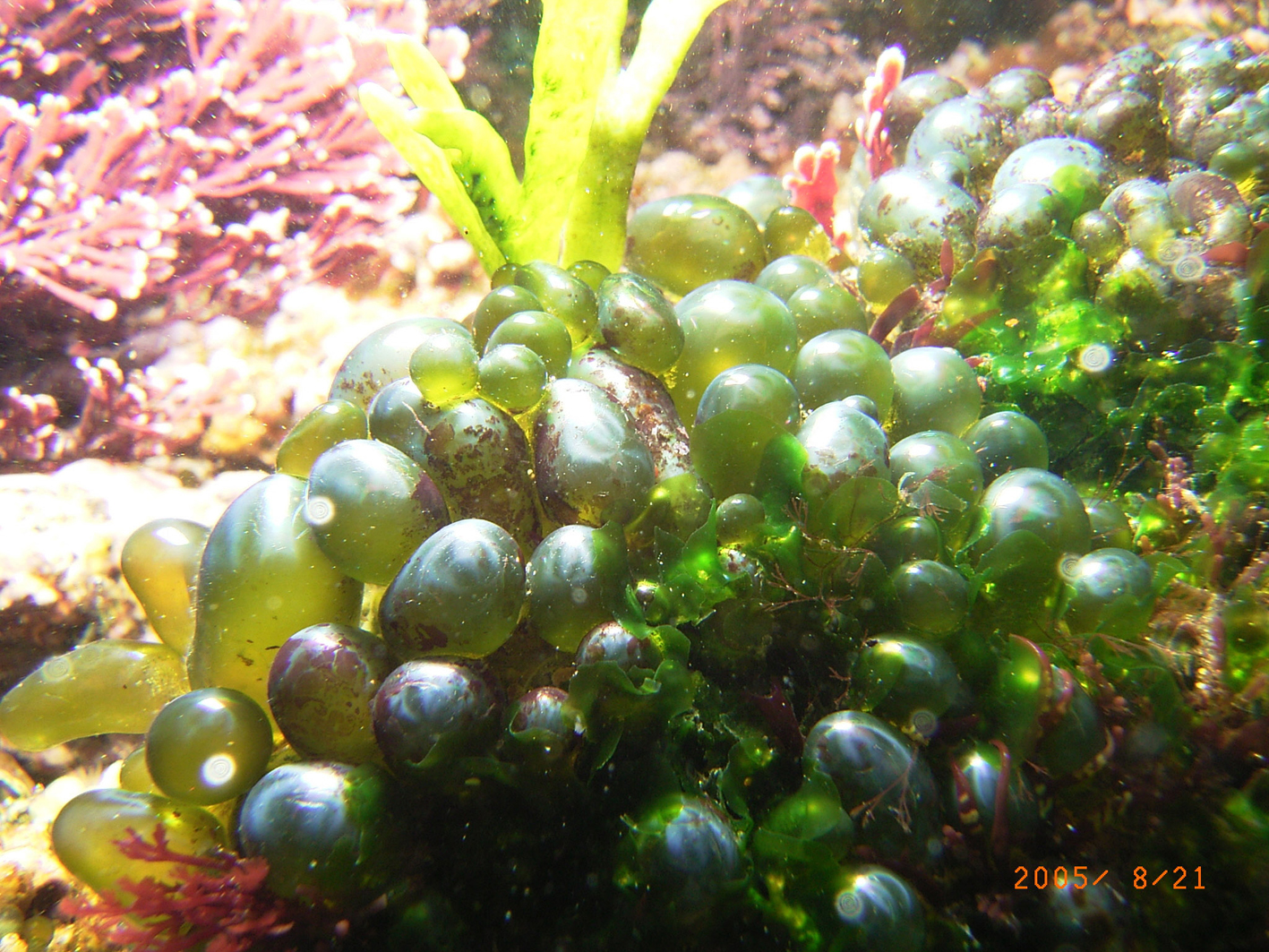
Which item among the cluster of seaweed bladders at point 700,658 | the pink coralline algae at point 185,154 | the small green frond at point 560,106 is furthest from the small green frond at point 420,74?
the pink coralline algae at point 185,154

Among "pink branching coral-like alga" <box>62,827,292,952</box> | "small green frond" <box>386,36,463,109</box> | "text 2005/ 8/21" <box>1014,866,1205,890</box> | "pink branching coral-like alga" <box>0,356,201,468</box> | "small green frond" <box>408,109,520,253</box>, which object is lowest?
"text 2005/ 8/21" <box>1014,866,1205,890</box>

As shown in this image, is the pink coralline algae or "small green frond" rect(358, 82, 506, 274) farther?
the pink coralline algae

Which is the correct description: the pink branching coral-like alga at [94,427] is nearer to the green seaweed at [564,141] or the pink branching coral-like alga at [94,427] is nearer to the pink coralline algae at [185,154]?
the pink coralline algae at [185,154]

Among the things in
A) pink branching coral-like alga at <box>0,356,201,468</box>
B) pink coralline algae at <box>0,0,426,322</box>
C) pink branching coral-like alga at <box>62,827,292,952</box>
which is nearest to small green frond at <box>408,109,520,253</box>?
pink coralline algae at <box>0,0,426,322</box>

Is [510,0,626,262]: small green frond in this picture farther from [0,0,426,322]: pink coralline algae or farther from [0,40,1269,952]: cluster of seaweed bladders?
[0,0,426,322]: pink coralline algae

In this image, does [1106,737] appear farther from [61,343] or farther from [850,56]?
[850,56]

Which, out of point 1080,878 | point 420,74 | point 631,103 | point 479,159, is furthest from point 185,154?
point 1080,878
